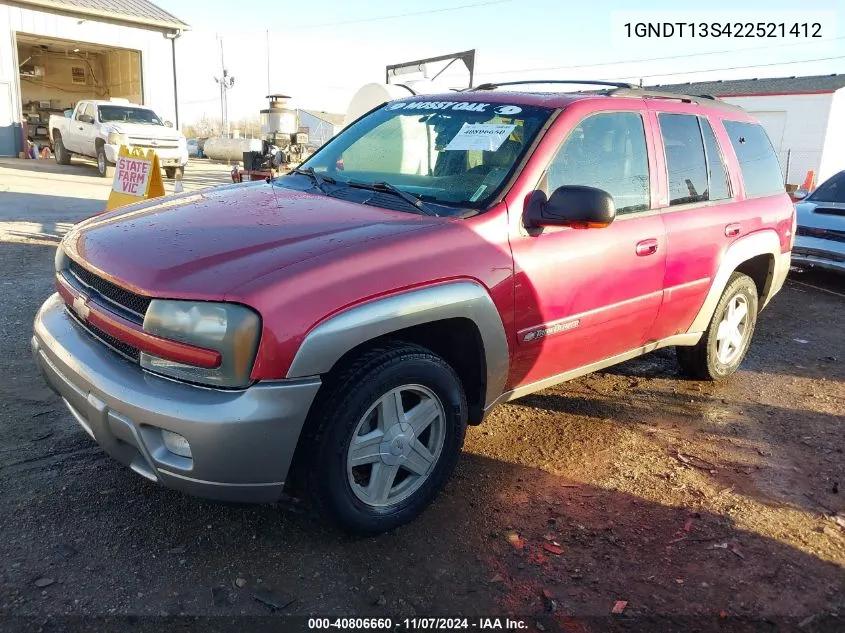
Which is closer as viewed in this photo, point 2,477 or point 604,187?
point 2,477

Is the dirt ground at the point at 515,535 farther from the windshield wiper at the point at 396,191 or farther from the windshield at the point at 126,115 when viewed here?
the windshield at the point at 126,115

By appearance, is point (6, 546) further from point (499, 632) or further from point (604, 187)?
point (604, 187)

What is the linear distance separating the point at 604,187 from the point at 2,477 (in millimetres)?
3208

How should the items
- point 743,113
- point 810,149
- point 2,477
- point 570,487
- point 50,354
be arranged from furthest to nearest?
1. point 810,149
2. point 743,113
3. point 570,487
4. point 2,477
5. point 50,354

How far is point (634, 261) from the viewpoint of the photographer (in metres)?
3.41

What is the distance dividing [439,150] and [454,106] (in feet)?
1.24

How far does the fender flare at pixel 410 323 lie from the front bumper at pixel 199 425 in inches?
4.3

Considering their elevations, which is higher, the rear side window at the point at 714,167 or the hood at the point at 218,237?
the rear side window at the point at 714,167

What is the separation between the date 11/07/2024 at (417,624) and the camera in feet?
7.57

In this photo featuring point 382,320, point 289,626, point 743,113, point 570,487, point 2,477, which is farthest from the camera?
point 743,113

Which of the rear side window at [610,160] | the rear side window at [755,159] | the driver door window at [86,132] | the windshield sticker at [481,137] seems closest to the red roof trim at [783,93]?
the driver door window at [86,132]

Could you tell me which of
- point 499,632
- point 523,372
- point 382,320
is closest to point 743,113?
point 523,372

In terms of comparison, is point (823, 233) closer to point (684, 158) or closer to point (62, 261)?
point (684, 158)

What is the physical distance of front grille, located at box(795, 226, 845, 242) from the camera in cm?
759
